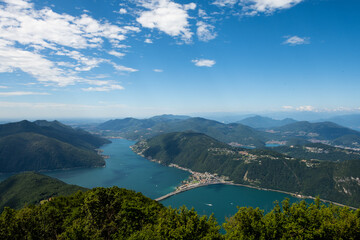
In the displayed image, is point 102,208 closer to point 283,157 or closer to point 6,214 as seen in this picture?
point 6,214

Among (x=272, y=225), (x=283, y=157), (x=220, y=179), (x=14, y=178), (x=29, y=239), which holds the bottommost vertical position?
(x=220, y=179)

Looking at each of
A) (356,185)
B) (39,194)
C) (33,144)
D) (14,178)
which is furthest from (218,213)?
(33,144)

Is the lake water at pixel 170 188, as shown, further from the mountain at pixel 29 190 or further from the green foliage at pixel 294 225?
the green foliage at pixel 294 225

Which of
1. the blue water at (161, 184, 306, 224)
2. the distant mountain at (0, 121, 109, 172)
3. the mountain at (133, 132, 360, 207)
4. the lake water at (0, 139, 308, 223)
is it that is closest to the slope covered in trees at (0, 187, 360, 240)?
the lake water at (0, 139, 308, 223)

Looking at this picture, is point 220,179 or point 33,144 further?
point 33,144

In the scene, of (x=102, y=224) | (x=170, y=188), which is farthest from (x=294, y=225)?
(x=170, y=188)

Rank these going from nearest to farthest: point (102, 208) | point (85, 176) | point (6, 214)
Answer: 1. point (6, 214)
2. point (102, 208)
3. point (85, 176)

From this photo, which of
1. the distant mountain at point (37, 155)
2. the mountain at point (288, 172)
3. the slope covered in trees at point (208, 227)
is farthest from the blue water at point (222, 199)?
the distant mountain at point (37, 155)

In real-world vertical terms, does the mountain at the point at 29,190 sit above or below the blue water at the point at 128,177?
above
